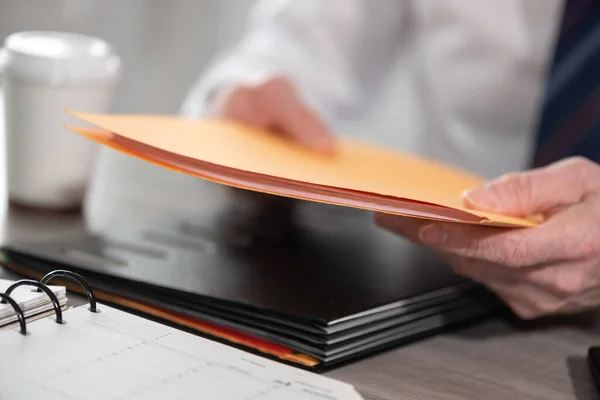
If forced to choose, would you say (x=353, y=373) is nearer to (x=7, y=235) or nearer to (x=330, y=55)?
(x=7, y=235)

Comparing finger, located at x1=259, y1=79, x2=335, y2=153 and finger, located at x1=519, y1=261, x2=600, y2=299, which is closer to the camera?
finger, located at x1=519, y1=261, x2=600, y2=299

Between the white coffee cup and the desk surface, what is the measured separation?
0.26 m

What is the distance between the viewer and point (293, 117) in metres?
1.03

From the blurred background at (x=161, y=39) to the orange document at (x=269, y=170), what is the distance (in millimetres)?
1708

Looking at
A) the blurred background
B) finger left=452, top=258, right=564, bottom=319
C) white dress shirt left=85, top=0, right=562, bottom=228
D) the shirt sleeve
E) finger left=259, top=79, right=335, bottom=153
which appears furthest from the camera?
the blurred background

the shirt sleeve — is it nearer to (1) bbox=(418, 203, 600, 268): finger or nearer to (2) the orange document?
(2) the orange document

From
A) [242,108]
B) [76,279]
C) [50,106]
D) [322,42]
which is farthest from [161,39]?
[76,279]

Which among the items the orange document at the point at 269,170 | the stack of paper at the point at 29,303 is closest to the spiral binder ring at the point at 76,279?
the stack of paper at the point at 29,303

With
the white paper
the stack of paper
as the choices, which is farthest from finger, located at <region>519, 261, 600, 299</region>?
the stack of paper

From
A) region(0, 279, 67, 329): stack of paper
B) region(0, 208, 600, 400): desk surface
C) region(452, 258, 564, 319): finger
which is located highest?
region(452, 258, 564, 319): finger

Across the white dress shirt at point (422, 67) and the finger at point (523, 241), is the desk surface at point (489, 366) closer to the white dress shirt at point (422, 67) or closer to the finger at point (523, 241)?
the finger at point (523, 241)

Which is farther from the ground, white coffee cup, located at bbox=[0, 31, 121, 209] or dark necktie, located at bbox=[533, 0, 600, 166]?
dark necktie, located at bbox=[533, 0, 600, 166]

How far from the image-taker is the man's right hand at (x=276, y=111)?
3.30 feet

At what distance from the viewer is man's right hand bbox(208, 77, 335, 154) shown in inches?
39.6
